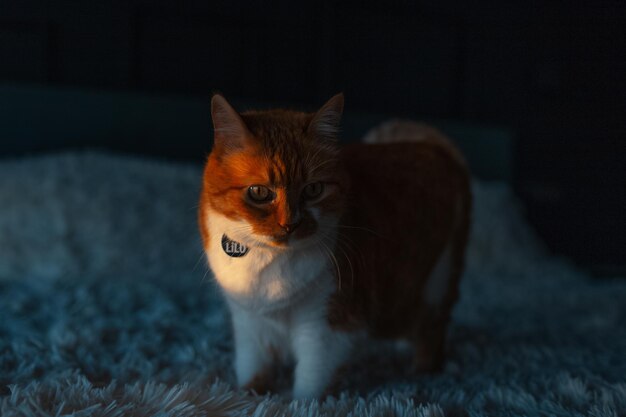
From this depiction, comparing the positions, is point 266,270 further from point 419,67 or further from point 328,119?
point 419,67

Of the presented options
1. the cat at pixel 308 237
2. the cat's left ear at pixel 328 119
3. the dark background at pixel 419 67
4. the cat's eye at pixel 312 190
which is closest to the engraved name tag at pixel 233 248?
the cat at pixel 308 237

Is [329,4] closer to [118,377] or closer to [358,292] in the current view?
[358,292]

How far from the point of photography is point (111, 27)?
214cm

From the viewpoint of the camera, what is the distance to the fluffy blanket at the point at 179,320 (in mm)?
928

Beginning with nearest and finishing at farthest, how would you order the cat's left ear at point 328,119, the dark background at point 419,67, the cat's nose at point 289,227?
1. the cat's nose at point 289,227
2. the cat's left ear at point 328,119
3. the dark background at point 419,67

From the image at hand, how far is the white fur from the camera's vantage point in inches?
38.8


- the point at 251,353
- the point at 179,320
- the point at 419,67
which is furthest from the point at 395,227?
A: the point at 419,67

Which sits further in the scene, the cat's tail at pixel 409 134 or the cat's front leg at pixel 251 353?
the cat's tail at pixel 409 134

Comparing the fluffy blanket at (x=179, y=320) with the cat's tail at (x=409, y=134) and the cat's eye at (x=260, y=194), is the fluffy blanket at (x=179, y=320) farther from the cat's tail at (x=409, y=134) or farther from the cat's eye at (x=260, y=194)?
the cat's tail at (x=409, y=134)

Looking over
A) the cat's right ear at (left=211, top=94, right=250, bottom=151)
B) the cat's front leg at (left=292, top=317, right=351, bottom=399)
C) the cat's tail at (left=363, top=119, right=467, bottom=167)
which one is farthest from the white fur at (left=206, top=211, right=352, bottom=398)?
the cat's tail at (left=363, top=119, right=467, bottom=167)

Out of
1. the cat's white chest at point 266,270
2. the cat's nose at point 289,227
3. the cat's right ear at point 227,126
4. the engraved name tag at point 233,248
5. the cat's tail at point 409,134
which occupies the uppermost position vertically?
the cat's right ear at point 227,126

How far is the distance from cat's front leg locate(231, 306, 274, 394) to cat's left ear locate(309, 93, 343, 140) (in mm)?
368

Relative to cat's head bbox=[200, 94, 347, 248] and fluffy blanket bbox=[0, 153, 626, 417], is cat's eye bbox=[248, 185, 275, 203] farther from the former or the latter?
fluffy blanket bbox=[0, 153, 626, 417]

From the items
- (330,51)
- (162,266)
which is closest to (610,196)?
(330,51)
